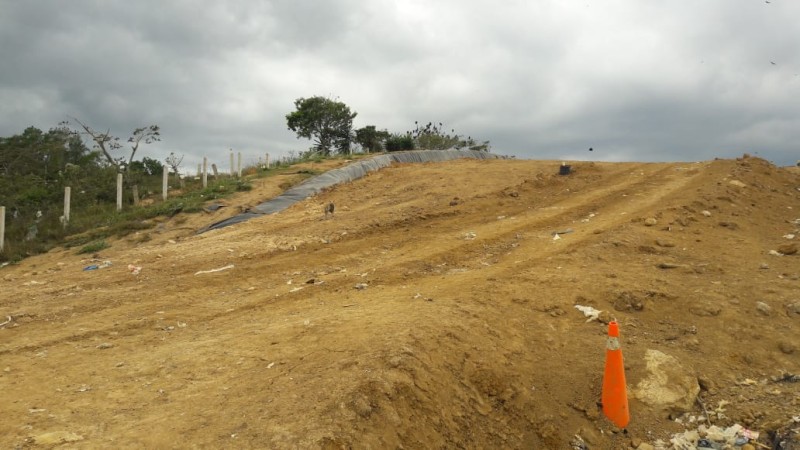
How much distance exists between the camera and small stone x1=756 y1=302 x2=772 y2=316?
4.73 meters

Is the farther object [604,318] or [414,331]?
[604,318]

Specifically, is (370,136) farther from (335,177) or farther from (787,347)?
(787,347)

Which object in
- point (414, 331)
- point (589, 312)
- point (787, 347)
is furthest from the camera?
point (589, 312)

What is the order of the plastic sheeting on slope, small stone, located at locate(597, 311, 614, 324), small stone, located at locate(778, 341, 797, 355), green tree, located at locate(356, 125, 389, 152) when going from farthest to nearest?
green tree, located at locate(356, 125, 389, 152) → the plastic sheeting on slope → small stone, located at locate(597, 311, 614, 324) → small stone, located at locate(778, 341, 797, 355)

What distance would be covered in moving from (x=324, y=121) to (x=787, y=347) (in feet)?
104

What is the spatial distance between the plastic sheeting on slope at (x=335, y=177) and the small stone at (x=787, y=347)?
10.2 m

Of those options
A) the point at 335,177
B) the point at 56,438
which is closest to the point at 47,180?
the point at 335,177

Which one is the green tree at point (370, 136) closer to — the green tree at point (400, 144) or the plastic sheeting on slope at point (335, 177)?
the green tree at point (400, 144)

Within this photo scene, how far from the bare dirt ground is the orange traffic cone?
0.28 feet

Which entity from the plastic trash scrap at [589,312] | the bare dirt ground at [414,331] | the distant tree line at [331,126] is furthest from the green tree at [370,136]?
the plastic trash scrap at [589,312]

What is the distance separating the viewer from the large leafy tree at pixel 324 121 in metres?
33.5

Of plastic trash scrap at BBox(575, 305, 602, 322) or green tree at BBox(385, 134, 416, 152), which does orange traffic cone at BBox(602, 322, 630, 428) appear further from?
green tree at BBox(385, 134, 416, 152)

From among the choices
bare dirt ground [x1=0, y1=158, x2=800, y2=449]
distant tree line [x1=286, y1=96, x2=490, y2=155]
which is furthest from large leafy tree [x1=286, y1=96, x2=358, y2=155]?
bare dirt ground [x1=0, y1=158, x2=800, y2=449]

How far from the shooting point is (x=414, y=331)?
4047 mm
